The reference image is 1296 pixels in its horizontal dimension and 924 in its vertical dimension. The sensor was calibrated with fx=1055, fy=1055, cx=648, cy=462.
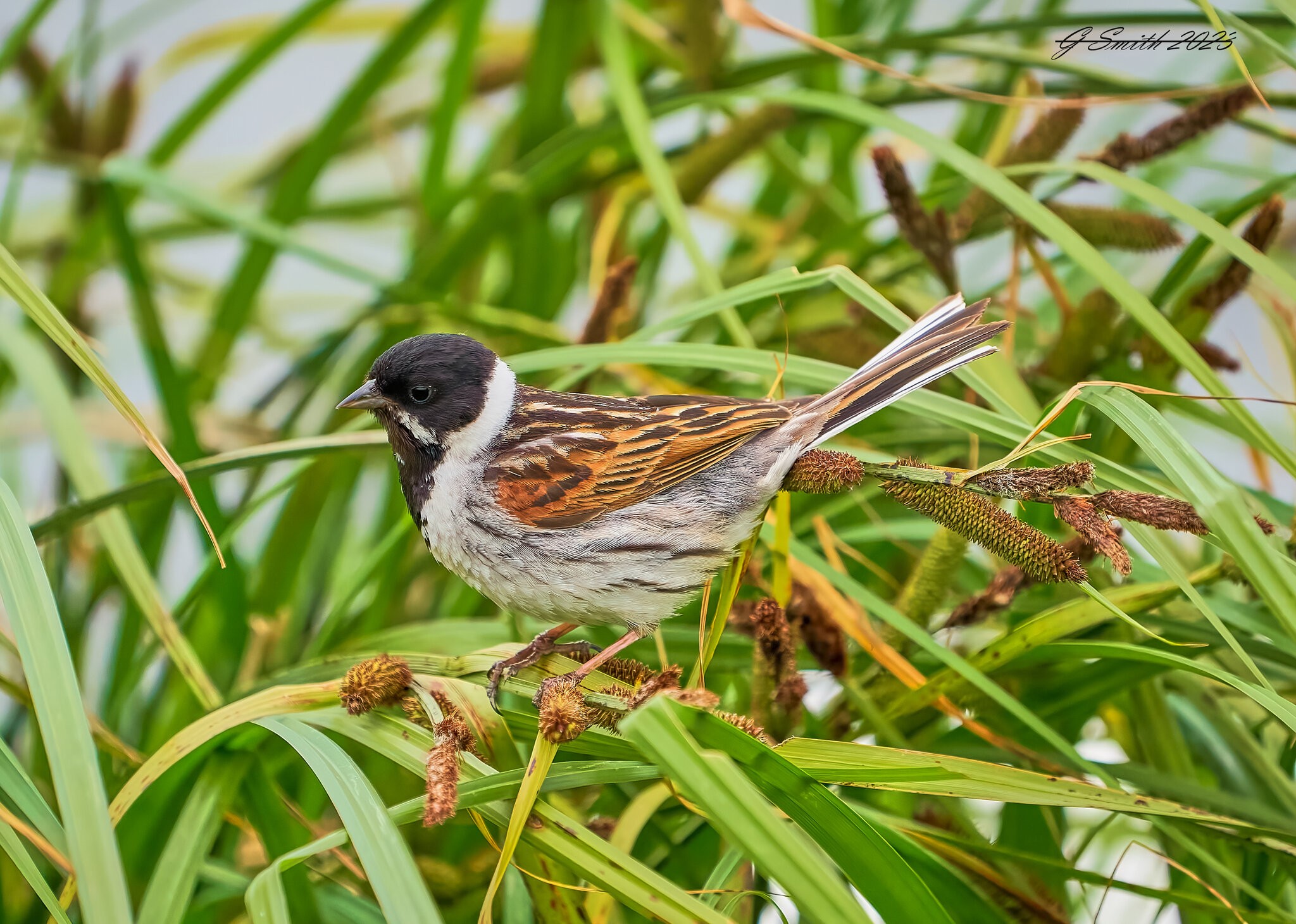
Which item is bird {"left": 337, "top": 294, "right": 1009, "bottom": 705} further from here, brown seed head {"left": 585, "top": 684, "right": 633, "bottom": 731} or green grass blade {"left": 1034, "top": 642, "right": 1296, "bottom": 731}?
green grass blade {"left": 1034, "top": 642, "right": 1296, "bottom": 731}

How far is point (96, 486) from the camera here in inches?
71.7

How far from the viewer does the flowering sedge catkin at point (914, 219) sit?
1.68m

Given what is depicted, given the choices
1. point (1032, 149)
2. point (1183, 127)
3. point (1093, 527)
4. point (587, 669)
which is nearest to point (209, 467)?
point (587, 669)

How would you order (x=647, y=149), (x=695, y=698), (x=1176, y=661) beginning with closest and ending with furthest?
1. (x=695, y=698)
2. (x=1176, y=661)
3. (x=647, y=149)

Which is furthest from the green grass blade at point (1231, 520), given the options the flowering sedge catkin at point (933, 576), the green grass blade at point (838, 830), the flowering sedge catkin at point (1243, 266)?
the flowering sedge catkin at point (1243, 266)

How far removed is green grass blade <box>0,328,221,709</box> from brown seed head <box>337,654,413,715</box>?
0.47 meters

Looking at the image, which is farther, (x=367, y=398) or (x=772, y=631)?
(x=367, y=398)

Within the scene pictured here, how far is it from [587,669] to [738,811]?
1.66 feet

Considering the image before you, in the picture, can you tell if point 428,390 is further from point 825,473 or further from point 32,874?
point 32,874

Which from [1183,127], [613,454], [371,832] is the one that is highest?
[1183,127]

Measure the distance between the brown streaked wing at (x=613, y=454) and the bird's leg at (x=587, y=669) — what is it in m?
0.21

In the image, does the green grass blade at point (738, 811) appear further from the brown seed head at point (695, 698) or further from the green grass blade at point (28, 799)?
the green grass blade at point (28, 799)

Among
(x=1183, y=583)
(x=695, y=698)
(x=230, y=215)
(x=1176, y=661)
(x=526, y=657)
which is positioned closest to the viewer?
(x=695, y=698)

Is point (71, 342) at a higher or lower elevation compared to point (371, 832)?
higher
